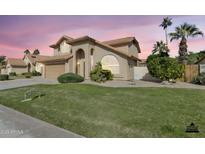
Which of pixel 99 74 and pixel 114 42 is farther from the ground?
pixel 114 42

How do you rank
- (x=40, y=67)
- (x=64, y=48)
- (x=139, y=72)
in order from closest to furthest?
(x=139, y=72) → (x=64, y=48) → (x=40, y=67)

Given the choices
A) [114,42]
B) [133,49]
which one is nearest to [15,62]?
[114,42]

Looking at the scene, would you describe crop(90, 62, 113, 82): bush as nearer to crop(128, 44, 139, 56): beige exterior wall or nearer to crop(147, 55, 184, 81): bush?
crop(147, 55, 184, 81): bush

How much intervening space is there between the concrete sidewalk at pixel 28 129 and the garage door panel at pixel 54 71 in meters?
15.0

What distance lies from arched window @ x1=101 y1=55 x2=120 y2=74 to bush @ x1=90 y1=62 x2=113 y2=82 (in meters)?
0.77

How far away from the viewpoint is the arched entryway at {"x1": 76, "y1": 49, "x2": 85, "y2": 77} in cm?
1980

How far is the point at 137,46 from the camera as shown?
24.4 metres

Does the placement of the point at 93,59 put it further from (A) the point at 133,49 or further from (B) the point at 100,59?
(A) the point at 133,49

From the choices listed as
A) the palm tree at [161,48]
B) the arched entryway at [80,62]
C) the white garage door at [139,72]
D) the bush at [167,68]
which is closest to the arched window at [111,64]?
the arched entryway at [80,62]

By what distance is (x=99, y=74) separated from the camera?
17188mm

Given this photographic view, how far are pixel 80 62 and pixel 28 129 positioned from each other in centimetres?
1536

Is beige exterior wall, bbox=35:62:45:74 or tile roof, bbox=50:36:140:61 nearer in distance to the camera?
tile roof, bbox=50:36:140:61

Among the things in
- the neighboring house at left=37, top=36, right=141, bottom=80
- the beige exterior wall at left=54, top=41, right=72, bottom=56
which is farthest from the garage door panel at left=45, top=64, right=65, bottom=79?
the beige exterior wall at left=54, top=41, right=72, bottom=56
